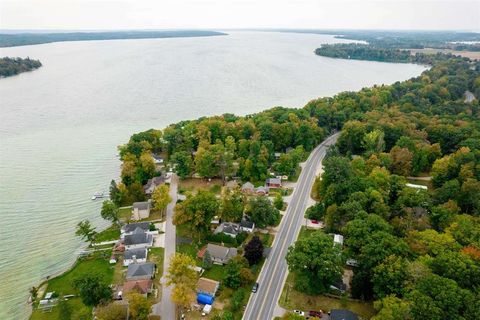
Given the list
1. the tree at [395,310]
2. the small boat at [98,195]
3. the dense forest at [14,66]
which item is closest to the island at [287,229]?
the tree at [395,310]

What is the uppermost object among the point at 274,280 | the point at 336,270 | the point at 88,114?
the point at 88,114

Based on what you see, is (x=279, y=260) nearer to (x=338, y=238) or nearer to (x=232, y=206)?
(x=338, y=238)

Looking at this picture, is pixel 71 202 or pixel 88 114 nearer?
pixel 71 202

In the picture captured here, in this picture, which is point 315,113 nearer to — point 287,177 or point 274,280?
point 287,177

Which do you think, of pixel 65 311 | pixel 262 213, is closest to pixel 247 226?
pixel 262 213

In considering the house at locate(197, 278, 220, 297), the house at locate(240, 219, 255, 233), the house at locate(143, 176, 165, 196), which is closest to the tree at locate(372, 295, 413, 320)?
the house at locate(197, 278, 220, 297)

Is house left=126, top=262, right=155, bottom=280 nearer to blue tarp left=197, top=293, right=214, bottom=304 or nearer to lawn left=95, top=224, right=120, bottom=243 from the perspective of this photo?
blue tarp left=197, top=293, right=214, bottom=304

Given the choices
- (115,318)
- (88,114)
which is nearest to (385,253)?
(115,318)
